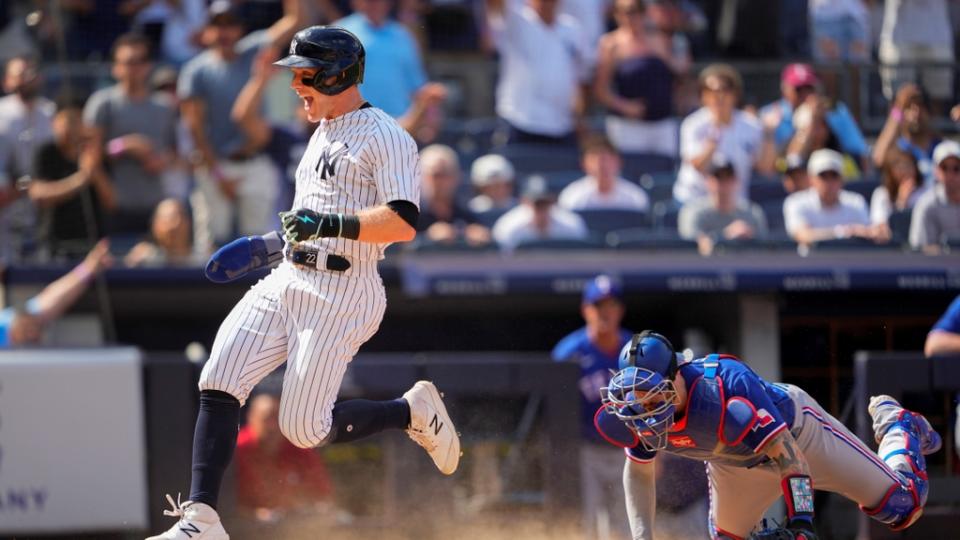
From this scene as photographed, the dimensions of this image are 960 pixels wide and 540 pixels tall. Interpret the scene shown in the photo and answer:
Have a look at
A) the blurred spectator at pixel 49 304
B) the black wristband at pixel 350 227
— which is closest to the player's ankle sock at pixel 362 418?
the black wristband at pixel 350 227

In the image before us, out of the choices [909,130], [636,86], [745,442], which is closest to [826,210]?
[909,130]

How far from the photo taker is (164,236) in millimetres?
8828

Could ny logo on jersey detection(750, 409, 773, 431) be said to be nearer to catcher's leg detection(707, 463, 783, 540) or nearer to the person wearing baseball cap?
catcher's leg detection(707, 463, 783, 540)

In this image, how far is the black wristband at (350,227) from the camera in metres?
4.83

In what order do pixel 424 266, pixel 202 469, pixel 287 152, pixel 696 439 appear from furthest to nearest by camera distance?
pixel 287 152, pixel 424 266, pixel 696 439, pixel 202 469

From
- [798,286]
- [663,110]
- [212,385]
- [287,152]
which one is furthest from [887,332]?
[212,385]

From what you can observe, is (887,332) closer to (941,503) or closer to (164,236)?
(941,503)

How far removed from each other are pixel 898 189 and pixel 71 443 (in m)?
5.23

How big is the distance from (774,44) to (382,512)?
485cm

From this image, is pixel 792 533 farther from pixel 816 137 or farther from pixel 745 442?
pixel 816 137

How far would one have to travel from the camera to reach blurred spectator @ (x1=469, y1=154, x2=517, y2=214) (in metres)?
9.35

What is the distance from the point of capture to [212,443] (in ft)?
16.5

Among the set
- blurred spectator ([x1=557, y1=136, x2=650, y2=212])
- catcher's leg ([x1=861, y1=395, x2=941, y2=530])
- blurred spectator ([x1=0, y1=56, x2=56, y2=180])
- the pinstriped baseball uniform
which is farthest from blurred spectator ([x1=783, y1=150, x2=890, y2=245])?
blurred spectator ([x1=0, y1=56, x2=56, y2=180])

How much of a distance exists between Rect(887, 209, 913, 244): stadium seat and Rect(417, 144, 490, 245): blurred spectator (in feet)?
8.19
